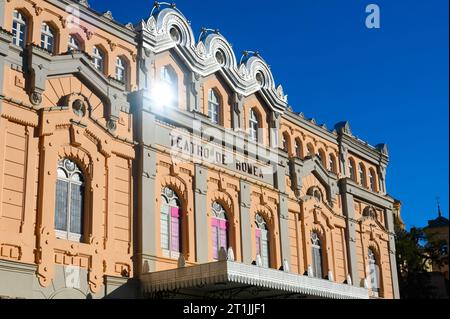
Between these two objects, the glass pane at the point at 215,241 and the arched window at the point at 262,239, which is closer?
the glass pane at the point at 215,241

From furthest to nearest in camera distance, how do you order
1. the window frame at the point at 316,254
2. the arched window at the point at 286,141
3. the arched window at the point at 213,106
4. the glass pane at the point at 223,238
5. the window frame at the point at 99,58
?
1. the arched window at the point at 286,141
2. the window frame at the point at 316,254
3. the arched window at the point at 213,106
4. the glass pane at the point at 223,238
5. the window frame at the point at 99,58

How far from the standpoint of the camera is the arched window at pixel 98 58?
24203 millimetres

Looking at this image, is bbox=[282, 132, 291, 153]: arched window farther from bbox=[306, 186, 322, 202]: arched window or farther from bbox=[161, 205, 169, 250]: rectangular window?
bbox=[161, 205, 169, 250]: rectangular window

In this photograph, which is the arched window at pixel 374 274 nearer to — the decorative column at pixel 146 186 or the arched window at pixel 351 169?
the arched window at pixel 351 169

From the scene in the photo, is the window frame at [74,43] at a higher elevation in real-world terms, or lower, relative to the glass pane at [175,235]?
higher

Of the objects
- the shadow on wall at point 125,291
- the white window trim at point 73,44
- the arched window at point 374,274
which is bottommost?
the shadow on wall at point 125,291

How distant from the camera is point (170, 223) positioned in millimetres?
24781

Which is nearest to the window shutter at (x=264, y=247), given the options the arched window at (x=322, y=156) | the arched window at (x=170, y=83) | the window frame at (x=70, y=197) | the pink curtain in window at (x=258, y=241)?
the pink curtain in window at (x=258, y=241)

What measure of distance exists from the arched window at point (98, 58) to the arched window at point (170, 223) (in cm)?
502

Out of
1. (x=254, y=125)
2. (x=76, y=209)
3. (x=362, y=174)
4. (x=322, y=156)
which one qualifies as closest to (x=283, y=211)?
(x=254, y=125)

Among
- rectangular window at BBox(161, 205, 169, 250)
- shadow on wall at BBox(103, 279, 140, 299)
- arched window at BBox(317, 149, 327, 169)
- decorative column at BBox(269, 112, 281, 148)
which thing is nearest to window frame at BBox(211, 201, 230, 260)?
rectangular window at BBox(161, 205, 169, 250)

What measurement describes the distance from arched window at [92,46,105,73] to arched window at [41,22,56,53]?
5.52ft

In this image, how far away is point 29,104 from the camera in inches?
815

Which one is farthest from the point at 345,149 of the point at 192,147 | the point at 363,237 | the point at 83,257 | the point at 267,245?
the point at 83,257
